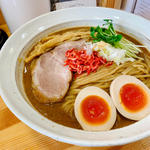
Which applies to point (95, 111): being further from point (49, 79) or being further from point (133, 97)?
point (49, 79)

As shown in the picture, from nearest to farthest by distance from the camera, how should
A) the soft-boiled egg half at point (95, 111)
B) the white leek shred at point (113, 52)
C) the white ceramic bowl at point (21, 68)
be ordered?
1. the white ceramic bowl at point (21, 68)
2. the soft-boiled egg half at point (95, 111)
3. the white leek shred at point (113, 52)

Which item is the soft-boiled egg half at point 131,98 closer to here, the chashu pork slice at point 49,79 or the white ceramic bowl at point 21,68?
the white ceramic bowl at point 21,68

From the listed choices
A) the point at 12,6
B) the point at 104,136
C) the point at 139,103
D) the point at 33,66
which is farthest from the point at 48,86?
the point at 12,6

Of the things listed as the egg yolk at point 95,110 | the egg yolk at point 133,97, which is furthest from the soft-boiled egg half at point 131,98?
the egg yolk at point 95,110

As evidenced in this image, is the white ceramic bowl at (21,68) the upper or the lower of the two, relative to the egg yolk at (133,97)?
upper

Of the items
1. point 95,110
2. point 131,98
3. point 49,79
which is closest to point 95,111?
point 95,110

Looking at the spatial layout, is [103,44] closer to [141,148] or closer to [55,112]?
[55,112]

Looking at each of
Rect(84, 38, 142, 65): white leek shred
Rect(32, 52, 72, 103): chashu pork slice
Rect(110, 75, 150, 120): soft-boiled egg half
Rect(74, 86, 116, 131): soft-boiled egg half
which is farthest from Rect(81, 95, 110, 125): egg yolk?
Rect(84, 38, 142, 65): white leek shred
